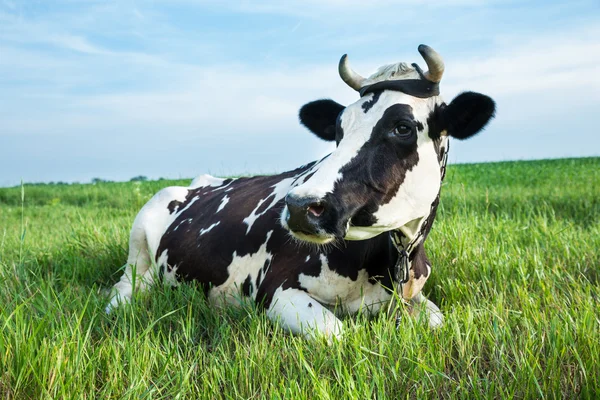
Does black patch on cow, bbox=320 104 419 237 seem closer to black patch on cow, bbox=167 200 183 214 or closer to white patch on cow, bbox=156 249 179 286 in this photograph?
white patch on cow, bbox=156 249 179 286

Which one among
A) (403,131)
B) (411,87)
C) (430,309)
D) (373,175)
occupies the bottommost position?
(430,309)

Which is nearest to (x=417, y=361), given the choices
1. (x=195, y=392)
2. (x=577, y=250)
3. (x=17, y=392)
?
(x=195, y=392)

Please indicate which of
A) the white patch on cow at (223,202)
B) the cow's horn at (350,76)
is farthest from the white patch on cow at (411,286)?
the white patch on cow at (223,202)

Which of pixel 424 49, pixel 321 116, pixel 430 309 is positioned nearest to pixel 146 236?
pixel 321 116

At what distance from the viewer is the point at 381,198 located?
327cm

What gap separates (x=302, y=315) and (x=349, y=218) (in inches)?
35.3

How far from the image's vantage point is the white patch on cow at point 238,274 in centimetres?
452

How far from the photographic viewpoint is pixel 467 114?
3559mm

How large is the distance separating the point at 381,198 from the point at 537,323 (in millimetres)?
1198

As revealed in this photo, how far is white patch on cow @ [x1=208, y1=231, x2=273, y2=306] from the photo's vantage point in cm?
452

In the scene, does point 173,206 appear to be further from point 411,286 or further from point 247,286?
point 411,286

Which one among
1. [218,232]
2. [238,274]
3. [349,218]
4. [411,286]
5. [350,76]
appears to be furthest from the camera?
[218,232]

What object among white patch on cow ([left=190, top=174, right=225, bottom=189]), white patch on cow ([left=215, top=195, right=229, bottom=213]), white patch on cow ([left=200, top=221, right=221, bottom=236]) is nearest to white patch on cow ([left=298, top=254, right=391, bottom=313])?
white patch on cow ([left=200, top=221, right=221, bottom=236])

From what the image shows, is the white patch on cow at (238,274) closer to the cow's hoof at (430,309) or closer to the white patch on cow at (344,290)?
the white patch on cow at (344,290)
